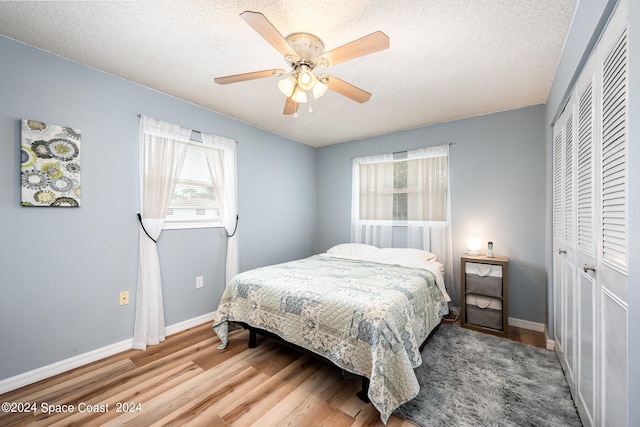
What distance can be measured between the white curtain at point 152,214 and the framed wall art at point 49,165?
483 millimetres

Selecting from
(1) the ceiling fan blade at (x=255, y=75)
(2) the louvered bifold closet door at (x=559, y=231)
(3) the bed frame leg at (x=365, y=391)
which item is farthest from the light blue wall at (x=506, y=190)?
(1) the ceiling fan blade at (x=255, y=75)

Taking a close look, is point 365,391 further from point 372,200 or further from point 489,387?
point 372,200

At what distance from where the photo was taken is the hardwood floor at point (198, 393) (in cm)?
157

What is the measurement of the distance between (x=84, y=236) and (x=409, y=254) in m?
Result: 3.26

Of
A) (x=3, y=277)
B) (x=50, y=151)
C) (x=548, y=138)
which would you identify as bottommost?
(x=3, y=277)

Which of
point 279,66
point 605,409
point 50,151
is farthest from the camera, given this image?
point 279,66

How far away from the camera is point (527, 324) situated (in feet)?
9.35

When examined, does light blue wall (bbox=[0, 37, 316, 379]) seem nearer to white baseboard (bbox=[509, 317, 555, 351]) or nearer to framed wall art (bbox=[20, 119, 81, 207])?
framed wall art (bbox=[20, 119, 81, 207])

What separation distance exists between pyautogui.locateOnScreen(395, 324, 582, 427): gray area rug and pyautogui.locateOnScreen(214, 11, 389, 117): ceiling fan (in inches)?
85.2

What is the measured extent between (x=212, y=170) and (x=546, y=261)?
3777 millimetres

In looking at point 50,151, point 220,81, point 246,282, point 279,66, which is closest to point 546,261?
point 246,282

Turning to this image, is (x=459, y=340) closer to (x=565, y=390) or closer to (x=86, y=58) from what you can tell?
(x=565, y=390)

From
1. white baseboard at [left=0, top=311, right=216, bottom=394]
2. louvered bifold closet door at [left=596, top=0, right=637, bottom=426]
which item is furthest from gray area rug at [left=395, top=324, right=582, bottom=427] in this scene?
white baseboard at [left=0, top=311, right=216, bottom=394]

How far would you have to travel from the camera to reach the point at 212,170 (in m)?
3.03
